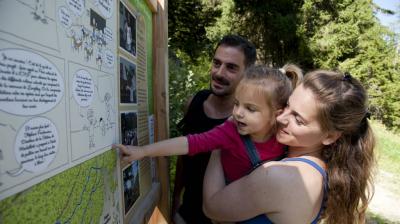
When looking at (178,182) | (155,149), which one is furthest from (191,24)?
(155,149)

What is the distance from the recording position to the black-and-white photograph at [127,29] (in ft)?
4.95

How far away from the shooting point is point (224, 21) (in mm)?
17672

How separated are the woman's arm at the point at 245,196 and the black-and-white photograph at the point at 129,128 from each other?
53 centimetres

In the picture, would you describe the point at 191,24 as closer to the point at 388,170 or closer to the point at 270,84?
the point at 388,170

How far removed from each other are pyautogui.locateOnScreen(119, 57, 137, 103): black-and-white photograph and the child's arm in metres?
0.23

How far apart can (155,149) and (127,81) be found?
1.19 ft

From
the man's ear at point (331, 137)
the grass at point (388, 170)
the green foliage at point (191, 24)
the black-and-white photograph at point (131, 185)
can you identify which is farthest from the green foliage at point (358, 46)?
the black-and-white photograph at point (131, 185)

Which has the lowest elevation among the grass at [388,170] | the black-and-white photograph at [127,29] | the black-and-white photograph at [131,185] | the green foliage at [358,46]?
the grass at [388,170]

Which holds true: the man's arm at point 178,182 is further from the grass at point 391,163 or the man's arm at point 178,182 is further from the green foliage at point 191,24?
the green foliage at point 191,24

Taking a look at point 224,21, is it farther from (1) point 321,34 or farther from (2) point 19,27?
(2) point 19,27

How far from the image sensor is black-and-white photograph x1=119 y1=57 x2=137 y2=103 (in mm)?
1502

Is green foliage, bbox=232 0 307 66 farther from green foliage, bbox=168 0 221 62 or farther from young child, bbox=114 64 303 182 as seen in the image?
young child, bbox=114 64 303 182

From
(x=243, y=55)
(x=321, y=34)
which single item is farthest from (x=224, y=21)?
(x=243, y=55)

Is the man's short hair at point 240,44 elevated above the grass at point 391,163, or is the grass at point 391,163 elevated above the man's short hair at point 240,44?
the man's short hair at point 240,44
